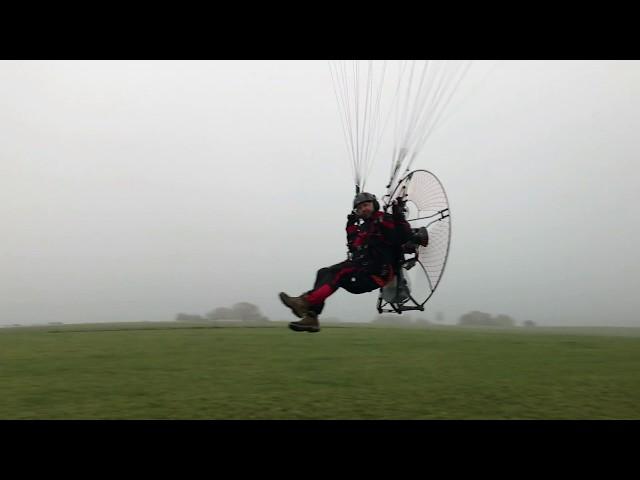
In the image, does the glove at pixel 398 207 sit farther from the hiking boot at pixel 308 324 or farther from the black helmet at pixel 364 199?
the hiking boot at pixel 308 324

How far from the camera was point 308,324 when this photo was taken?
5.04m

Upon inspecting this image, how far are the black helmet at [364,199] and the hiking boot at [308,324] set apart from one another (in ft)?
4.29

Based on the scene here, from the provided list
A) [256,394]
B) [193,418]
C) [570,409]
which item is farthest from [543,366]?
[193,418]

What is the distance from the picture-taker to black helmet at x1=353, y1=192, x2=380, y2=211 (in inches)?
193

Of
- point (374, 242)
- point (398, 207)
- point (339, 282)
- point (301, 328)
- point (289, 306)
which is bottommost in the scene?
point (301, 328)

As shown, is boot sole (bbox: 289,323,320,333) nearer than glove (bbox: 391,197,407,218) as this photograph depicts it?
Yes

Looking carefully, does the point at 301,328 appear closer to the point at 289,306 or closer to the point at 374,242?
the point at 289,306

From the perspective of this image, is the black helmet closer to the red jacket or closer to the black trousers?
the red jacket

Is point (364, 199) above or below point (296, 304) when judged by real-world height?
above

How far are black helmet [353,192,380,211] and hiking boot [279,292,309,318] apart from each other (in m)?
1.22

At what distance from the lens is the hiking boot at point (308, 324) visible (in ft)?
16.4

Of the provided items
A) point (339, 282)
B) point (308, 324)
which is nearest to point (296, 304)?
point (308, 324)

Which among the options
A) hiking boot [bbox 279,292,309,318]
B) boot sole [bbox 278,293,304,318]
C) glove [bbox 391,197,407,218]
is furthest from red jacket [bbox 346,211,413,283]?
boot sole [bbox 278,293,304,318]

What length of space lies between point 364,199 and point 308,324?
5.03 feet
